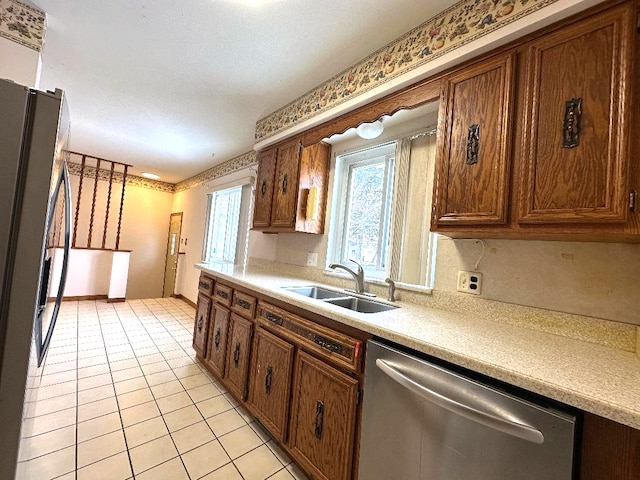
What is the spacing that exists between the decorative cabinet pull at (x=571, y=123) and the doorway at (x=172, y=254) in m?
5.99

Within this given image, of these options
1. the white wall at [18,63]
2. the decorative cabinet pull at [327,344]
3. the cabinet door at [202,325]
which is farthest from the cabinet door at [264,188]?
the white wall at [18,63]

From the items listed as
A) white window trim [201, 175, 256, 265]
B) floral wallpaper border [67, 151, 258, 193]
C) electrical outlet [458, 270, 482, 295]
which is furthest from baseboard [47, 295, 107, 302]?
electrical outlet [458, 270, 482, 295]

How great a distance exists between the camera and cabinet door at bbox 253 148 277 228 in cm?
254

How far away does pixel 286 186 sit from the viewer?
2.34 meters

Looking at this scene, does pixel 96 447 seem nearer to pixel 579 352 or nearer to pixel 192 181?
pixel 579 352

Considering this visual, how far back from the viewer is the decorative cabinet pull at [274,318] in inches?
63.4

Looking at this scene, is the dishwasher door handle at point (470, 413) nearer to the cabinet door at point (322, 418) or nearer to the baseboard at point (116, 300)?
the cabinet door at point (322, 418)

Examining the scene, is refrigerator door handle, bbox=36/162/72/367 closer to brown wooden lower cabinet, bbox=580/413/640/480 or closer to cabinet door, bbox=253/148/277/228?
cabinet door, bbox=253/148/277/228

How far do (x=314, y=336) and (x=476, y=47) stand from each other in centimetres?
153

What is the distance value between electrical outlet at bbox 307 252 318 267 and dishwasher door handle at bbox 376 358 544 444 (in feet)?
4.69

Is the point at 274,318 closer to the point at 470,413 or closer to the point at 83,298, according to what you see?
the point at 470,413

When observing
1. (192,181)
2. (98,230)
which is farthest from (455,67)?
(98,230)

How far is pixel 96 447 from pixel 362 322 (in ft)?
5.42

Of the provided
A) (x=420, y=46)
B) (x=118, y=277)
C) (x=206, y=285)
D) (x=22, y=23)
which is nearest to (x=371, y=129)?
(x=420, y=46)
